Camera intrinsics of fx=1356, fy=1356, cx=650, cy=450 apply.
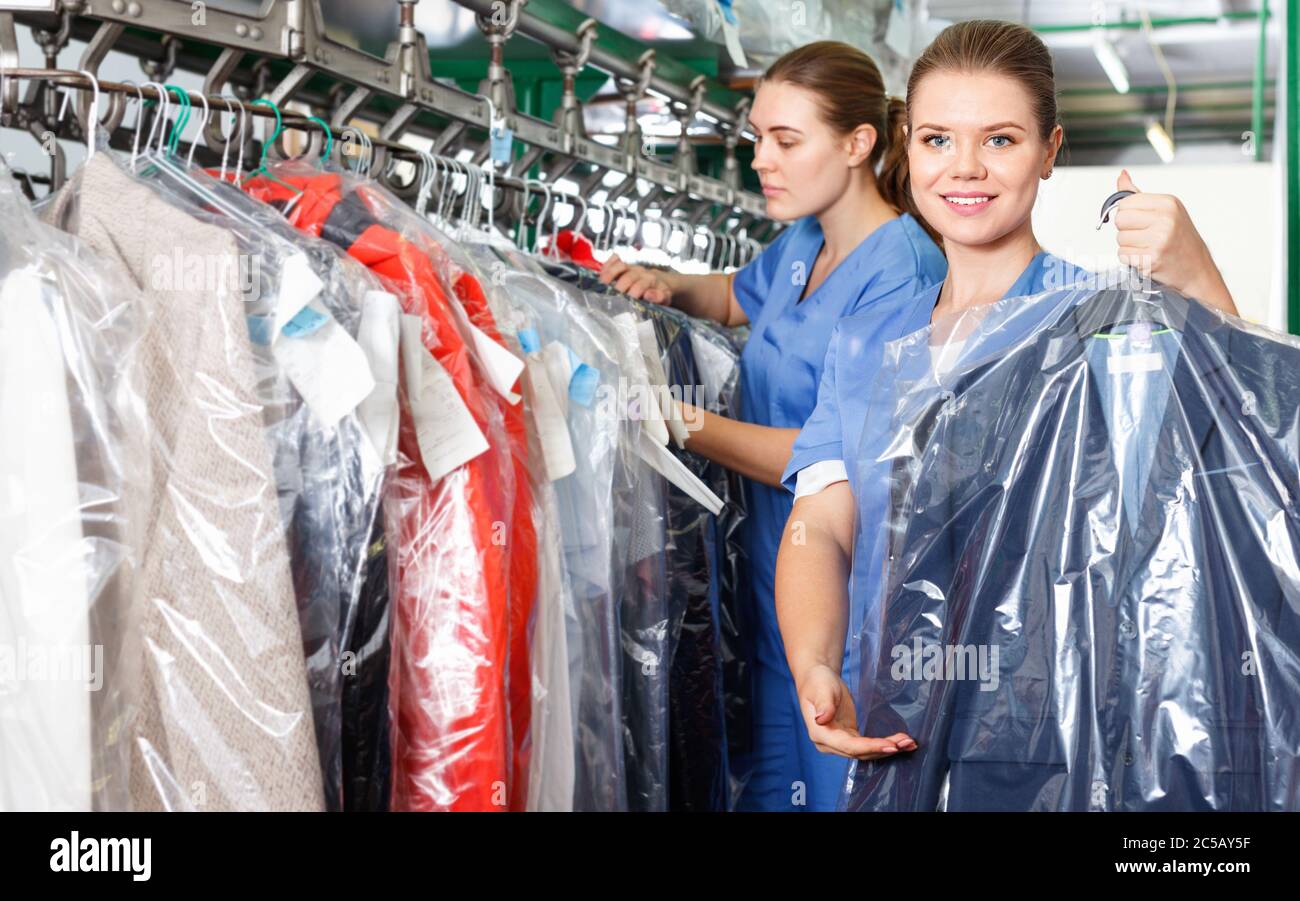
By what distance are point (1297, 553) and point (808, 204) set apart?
1022 millimetres

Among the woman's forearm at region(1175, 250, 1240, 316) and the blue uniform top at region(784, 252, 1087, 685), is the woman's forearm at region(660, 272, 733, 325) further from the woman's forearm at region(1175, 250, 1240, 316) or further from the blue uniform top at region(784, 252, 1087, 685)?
the woman's forearm at region(1175, 250, 1240, 316)

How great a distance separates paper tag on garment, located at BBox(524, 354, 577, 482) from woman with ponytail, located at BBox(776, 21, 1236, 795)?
270 mm

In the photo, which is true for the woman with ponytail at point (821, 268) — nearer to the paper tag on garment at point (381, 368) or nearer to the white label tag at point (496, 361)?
the white label tag at point (496, 361)

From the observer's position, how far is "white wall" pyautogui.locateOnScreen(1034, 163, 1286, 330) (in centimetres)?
305

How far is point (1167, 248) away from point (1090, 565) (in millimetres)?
269

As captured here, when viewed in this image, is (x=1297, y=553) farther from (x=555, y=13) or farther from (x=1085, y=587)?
(x=555, y=13)

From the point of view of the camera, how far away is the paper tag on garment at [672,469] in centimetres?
160

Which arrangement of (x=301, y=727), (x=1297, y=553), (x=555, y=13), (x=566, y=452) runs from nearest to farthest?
1. (x=1297, y=553)
2. (x=301, y=727)
3. (x=566, y=452)
4. (x=555, y=13)

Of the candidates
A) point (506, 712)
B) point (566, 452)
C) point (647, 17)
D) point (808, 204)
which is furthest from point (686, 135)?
point (506, 712)

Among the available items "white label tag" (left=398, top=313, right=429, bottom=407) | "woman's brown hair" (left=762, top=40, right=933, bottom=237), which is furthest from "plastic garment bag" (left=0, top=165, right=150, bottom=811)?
"woman's brown hair" (left=762, top=40, right=933, bottom=237)

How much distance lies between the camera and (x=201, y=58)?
1.76 metres

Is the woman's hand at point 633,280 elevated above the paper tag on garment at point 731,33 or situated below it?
below

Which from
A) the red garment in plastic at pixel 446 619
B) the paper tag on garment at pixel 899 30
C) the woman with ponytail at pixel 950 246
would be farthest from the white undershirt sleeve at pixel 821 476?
the paper tag on garment at pixel 899 30

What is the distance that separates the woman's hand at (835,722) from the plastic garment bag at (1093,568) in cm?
A: 2
